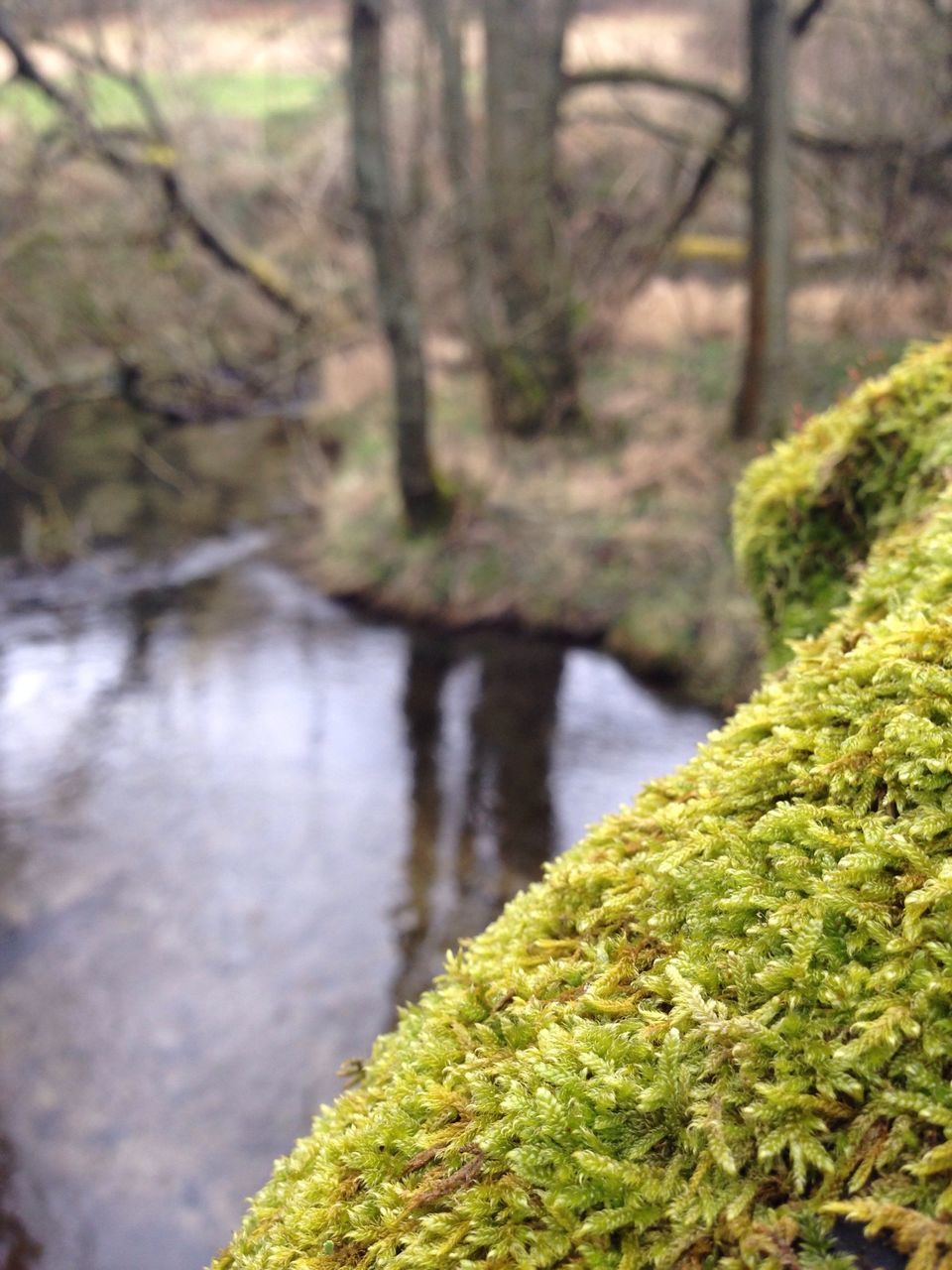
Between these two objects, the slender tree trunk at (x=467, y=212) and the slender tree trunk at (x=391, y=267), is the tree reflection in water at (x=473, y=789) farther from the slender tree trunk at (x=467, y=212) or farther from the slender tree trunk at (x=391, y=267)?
the slender tree trunk at (x=467, y=212)

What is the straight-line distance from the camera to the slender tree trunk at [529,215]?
11.7m

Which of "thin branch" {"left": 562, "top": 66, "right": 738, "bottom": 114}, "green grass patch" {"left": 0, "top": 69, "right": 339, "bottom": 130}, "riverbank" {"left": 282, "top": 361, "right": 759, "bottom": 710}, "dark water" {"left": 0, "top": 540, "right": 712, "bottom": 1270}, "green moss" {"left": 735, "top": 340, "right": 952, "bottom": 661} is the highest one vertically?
"green grass patch" {"left": 0, "top": 69, "right": 339, "bottom": 130}

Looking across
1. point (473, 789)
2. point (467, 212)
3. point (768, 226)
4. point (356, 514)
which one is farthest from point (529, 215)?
point (473, 789)

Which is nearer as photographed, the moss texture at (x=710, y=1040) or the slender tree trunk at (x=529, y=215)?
the moss texture at (x=710, y=1040)

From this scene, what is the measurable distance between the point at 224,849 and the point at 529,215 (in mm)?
8666

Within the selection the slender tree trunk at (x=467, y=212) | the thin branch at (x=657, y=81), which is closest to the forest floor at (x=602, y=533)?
the slender tree trunk at (x=467, y=212)

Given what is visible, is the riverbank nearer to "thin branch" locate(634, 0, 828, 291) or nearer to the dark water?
the dark water

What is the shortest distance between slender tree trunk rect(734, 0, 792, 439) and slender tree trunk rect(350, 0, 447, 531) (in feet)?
11.6

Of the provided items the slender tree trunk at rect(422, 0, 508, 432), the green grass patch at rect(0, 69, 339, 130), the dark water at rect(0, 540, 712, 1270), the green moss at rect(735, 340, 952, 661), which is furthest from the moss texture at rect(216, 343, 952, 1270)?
the green grass patch at rect(0, 69, 339, 130)

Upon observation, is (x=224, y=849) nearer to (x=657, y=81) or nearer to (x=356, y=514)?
(x=356, y=514)

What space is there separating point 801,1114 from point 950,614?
0.73 metres

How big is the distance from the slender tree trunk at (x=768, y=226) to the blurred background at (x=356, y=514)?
0.16ft

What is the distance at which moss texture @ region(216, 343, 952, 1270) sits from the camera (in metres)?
0.92

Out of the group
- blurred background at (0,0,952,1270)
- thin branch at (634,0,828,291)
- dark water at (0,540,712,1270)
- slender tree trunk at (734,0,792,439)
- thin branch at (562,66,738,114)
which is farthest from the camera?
thin branch at (562,66,738,114)
